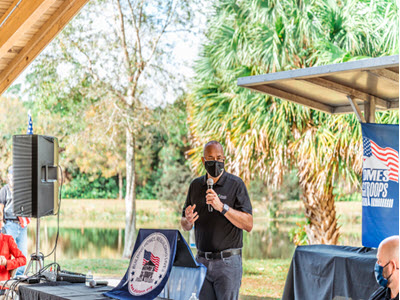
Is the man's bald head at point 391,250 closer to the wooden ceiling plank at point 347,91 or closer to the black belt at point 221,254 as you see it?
the black belt at point 221,254

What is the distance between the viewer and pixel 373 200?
4.64 m

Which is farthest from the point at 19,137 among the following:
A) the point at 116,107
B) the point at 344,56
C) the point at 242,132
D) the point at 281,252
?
the point at 281,252

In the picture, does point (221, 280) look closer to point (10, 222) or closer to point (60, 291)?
point (60, 291)

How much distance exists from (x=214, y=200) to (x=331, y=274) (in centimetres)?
128

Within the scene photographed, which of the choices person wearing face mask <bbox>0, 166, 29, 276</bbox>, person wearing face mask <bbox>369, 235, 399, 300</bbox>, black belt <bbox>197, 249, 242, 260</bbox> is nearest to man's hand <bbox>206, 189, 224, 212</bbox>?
black belt <bbox>197, 249, 242, 260</bbox>

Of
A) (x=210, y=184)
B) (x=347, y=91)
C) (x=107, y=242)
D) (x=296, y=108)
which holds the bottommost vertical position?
(x=107, y=242)

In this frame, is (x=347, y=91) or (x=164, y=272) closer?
(x=164, y=272)

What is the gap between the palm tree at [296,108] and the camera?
10.5 m

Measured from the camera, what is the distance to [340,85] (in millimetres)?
4996

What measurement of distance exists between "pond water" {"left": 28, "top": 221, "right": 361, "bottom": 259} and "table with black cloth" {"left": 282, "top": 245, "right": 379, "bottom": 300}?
1239cm

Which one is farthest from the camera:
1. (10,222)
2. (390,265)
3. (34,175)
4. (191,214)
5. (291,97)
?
(10,222)

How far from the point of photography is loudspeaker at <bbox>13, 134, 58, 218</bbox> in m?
5.23

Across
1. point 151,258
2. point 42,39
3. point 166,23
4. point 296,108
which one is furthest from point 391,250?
point 166,23

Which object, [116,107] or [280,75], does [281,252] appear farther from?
[280,75]
